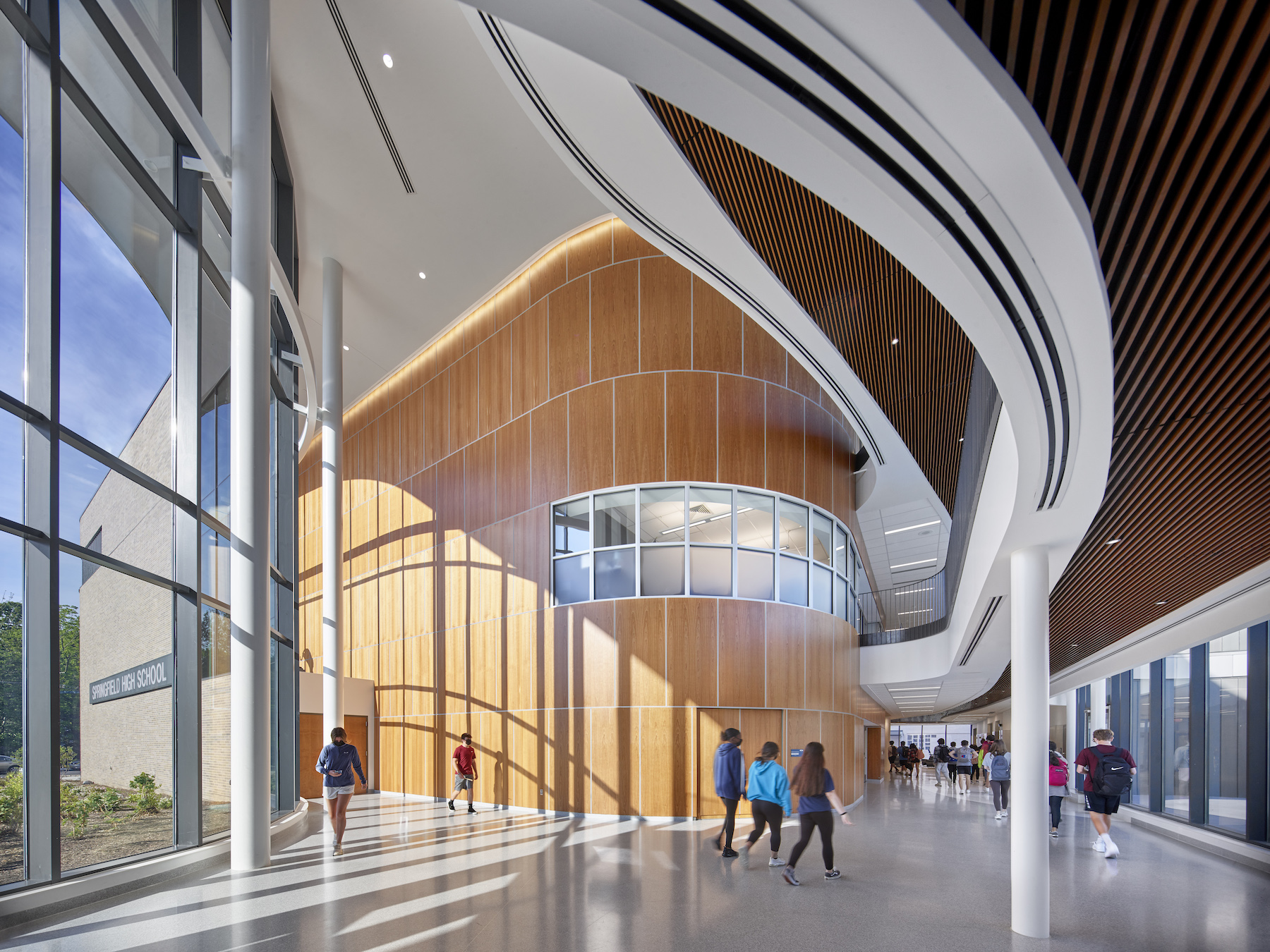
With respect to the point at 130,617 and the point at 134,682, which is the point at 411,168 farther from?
the point at 134,682

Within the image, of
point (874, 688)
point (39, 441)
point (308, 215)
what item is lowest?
point (874, 688)

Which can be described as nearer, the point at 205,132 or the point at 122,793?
the point at 122,793

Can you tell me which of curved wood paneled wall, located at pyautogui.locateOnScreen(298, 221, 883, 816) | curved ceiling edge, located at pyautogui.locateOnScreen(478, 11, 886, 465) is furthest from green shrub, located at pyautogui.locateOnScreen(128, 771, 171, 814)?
curved ceiling edge, located at pyautogui.locateOnScreen(478, 11, 886, 465)

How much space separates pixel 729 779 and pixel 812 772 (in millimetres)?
1677

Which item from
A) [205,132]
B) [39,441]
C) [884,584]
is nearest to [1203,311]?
[39,441]

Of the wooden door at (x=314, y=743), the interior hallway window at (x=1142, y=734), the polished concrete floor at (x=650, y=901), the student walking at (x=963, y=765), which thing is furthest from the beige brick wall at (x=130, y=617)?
the student walking at (x=963, y=765)

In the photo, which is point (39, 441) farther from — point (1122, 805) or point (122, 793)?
point (1122, 805)

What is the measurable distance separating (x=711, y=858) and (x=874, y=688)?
12.2 m

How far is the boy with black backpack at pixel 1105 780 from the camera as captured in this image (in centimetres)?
1021

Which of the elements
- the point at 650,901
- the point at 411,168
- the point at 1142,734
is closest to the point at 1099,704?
the point at 1142,734

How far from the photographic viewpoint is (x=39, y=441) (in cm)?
623

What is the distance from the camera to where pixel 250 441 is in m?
8.48

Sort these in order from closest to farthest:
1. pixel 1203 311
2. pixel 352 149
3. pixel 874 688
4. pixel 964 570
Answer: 1. pixel 1203 311
2. pixel 964 570
3. pixel 352 149
4. pixel 874 688

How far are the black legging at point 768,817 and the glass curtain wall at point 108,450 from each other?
18.1 ft
